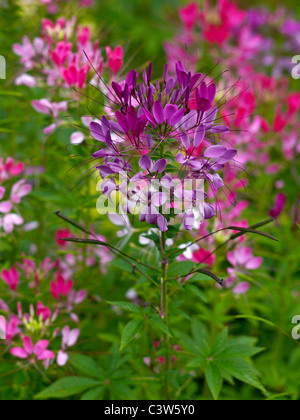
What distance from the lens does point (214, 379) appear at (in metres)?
0.90

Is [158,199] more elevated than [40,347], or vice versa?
[158,199]

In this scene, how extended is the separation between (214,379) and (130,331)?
0.23 m

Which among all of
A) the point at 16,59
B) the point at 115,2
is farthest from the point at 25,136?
the point at 115,2

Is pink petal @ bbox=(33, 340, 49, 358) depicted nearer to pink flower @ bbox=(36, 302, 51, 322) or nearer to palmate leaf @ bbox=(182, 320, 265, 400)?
pink flower @ bbox=(36, 302, 51, 322)

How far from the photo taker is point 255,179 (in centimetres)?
189

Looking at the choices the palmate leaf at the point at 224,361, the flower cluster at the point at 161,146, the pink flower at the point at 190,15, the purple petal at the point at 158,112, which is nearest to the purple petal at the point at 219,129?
the flower cluster at the point at 161,146

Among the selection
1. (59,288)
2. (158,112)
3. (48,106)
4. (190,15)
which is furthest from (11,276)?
(190,15)

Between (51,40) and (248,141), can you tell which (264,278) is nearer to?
(248,141)

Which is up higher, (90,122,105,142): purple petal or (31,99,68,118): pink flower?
(31,99,68,118): pink flower

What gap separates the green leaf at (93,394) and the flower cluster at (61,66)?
64 cm

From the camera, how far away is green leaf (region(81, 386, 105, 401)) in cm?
97

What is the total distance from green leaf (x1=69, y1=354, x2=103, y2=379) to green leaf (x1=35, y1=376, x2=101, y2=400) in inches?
1.0

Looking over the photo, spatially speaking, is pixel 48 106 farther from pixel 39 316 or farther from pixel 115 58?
pixel 39 316

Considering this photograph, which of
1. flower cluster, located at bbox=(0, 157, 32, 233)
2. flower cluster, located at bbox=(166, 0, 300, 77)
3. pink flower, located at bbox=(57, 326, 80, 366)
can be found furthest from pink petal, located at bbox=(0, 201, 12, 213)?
flower cluster, located at bbox=(166, 0, 300, 77)
